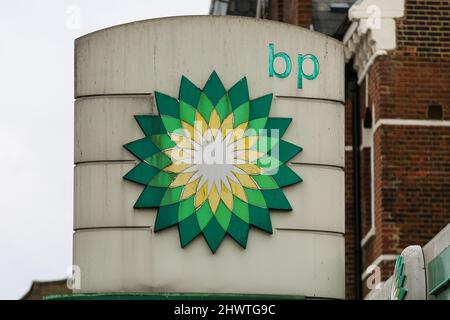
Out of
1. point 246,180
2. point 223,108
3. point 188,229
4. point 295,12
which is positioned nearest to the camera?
point 188,229

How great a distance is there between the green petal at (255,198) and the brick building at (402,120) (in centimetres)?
568

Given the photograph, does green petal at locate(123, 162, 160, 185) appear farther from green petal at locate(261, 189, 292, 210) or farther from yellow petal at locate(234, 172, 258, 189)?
green petal at locate(261, 189, 292, 210)

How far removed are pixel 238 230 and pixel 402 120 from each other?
698 cm

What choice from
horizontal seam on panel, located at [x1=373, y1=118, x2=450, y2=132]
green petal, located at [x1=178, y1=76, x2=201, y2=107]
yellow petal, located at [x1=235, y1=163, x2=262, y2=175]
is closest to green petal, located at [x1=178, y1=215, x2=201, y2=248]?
yellow petal, located at [x1=235, y1=163, x2=262, y2=175]

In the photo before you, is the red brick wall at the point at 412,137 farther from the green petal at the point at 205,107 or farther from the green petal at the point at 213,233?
the green petal at the point at 205,107

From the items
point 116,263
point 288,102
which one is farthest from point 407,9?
point 116,263

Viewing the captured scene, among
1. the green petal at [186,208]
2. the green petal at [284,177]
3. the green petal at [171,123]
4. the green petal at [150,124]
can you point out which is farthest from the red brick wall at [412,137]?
the green petal at [150,124]

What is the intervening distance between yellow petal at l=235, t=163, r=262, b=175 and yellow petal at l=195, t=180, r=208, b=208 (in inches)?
19.9

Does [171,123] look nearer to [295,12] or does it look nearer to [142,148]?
[142,148]

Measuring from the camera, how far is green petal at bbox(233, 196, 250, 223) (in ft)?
69.9

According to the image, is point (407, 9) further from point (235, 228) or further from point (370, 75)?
point (235, 228)

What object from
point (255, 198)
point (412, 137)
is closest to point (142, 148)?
point (255, 198)

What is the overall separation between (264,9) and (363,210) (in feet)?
37.2

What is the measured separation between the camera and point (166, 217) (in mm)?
21250
